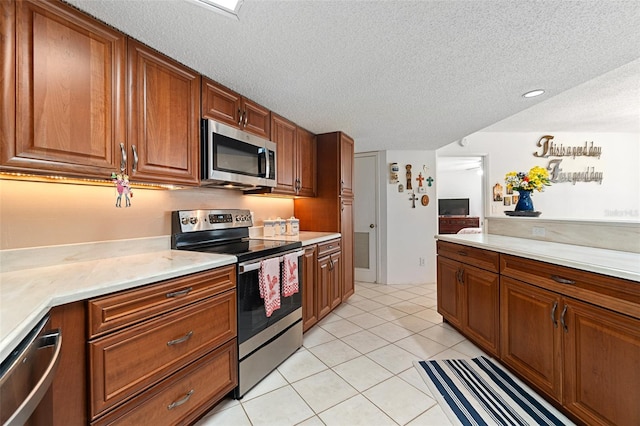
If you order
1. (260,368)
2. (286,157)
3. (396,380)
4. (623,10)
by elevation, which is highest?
(623,10)

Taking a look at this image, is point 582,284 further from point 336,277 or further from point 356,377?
point 336,277

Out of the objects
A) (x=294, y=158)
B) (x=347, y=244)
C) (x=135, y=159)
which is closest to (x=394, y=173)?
(x=347, y=244)

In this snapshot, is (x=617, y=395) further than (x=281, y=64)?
No

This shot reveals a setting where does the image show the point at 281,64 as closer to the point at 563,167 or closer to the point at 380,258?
the point at 380,258

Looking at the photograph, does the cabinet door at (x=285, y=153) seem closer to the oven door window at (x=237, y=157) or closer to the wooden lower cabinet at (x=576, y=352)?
the oven door window at (x=237, y=157)

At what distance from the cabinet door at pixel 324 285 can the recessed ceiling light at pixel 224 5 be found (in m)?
1.98

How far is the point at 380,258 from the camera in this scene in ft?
14.1

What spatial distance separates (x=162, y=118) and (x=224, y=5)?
74 cm

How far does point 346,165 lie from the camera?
3305mm

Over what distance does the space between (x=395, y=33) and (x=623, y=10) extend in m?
1.05

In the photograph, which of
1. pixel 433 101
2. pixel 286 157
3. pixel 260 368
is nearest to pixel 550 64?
pixel 433 101

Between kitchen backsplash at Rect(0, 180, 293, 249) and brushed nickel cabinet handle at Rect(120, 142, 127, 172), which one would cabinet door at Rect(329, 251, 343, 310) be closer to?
kitchen backsplash at Rect(0, 180, 293, 249)

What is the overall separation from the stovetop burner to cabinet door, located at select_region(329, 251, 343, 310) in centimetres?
77

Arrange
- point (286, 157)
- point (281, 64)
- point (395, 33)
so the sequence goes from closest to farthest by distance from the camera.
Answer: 1. point (395, 33)
2. point (281, 64)
3. point (286, 157)
